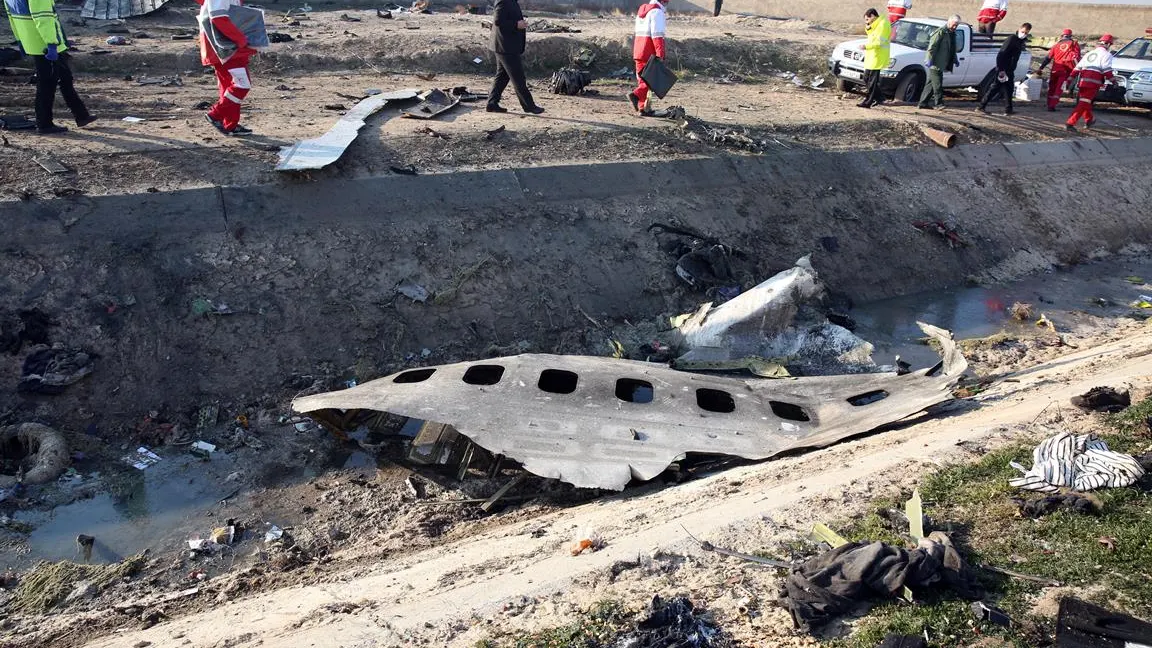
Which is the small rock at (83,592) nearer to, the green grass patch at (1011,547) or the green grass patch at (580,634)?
the green grass patch at (580,634)

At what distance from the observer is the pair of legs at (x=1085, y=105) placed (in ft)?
47.0

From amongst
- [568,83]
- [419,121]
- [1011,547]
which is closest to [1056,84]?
[568,83]

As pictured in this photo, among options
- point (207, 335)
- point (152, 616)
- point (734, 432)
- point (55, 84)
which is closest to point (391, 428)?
point (207, 335)

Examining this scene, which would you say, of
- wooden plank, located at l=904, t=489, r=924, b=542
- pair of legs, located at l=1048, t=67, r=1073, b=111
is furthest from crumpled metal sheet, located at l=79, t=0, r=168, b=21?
pair of legs, located at l=1048, t=67, r=1073, b=111

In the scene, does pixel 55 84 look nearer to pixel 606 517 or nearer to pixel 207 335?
pixel 207 335

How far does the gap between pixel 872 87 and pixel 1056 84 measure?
181 inches

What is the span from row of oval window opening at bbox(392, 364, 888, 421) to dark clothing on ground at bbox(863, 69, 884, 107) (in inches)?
350

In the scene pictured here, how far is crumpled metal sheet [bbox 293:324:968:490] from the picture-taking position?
593 centimetres

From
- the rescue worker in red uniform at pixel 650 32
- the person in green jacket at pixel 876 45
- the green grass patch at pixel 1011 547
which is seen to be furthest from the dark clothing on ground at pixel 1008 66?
the green grass patch at pixel 1011 547

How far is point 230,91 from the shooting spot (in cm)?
921

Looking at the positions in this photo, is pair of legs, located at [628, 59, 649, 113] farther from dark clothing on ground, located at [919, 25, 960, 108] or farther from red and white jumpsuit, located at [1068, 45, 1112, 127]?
red and white jumpsuit, located at [1068, 45, 1112, 127]

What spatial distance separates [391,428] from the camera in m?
7.01

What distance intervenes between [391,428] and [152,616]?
8.27 feet

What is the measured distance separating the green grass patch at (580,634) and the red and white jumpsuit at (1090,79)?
581 inches
